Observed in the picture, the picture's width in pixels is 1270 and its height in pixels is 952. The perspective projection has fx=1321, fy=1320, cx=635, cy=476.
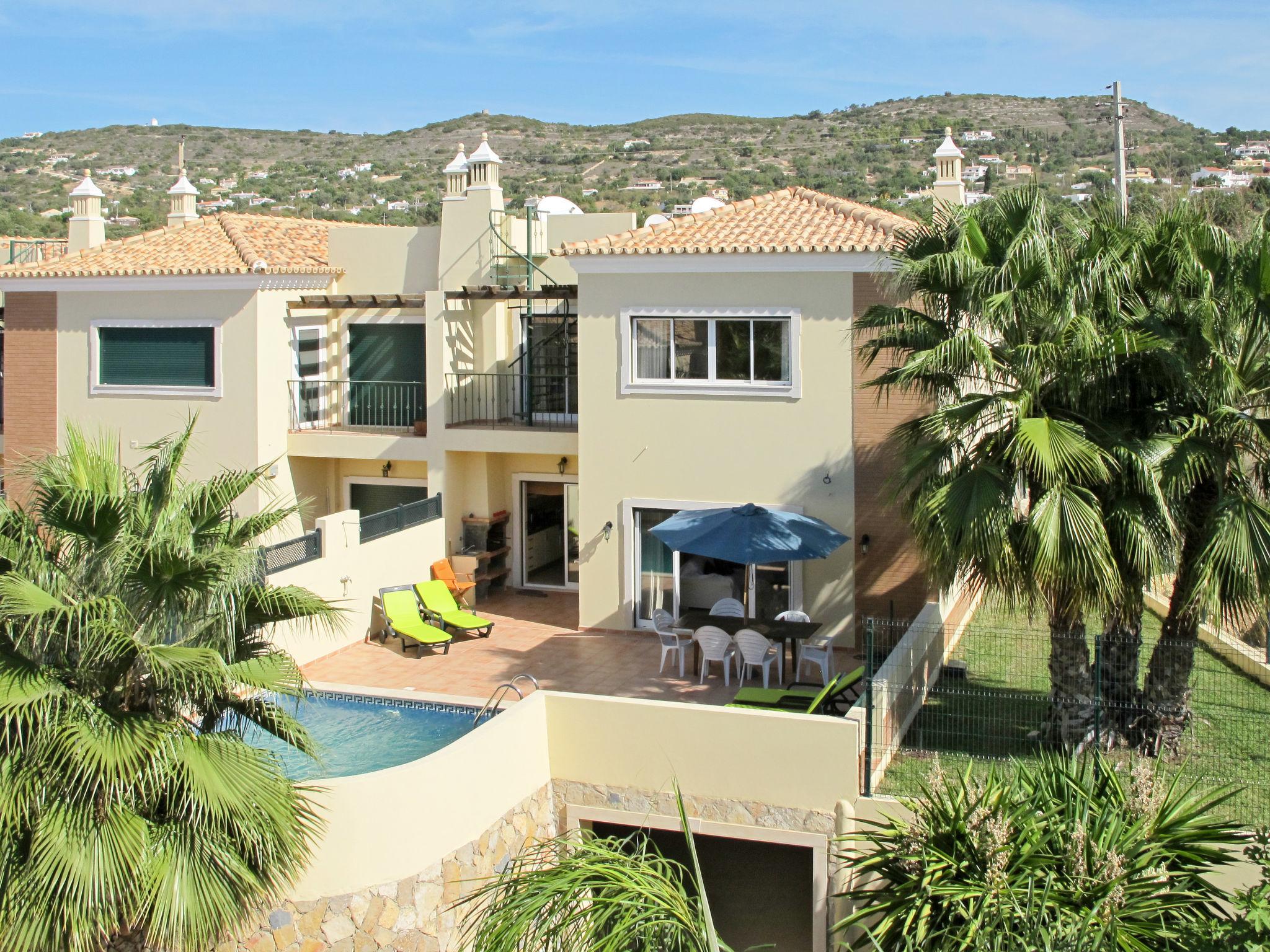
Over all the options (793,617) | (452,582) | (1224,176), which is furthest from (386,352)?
(1224,176)

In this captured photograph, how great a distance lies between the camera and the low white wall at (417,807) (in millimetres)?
12422

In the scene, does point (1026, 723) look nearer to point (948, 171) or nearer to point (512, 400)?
point (512, 400)

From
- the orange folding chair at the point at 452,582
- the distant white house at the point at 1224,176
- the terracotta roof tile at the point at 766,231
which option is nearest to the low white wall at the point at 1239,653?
the terracotta roof tile at the point at 766,231

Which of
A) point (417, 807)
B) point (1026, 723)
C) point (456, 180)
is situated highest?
point (456, 180)

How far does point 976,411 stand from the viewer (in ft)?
46.9

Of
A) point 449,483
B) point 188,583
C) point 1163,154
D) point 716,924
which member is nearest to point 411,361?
point 449,483

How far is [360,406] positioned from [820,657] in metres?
11.7

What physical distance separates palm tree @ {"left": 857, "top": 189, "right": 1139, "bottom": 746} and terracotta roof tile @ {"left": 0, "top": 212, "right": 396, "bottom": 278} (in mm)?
12942

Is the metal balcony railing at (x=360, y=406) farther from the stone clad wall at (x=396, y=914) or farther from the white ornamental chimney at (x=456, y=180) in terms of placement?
the stone clad wall at (x=396, y=914)

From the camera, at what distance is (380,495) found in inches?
1006

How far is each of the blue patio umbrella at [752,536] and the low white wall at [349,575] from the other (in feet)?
15.4

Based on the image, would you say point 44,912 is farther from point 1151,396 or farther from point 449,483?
point 449,483

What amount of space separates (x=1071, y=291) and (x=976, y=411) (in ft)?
5.19

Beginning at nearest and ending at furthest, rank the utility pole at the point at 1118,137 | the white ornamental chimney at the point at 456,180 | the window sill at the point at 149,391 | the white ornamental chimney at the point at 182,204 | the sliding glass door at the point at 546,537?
the window sill at the point at 149,391 < the sliding glass door at the point at 546,537 < the white ornamental chimney at the point at 456,180 < the white ornamental chimney at the point at 182,204 < the utility pole at the point at 1118,137
